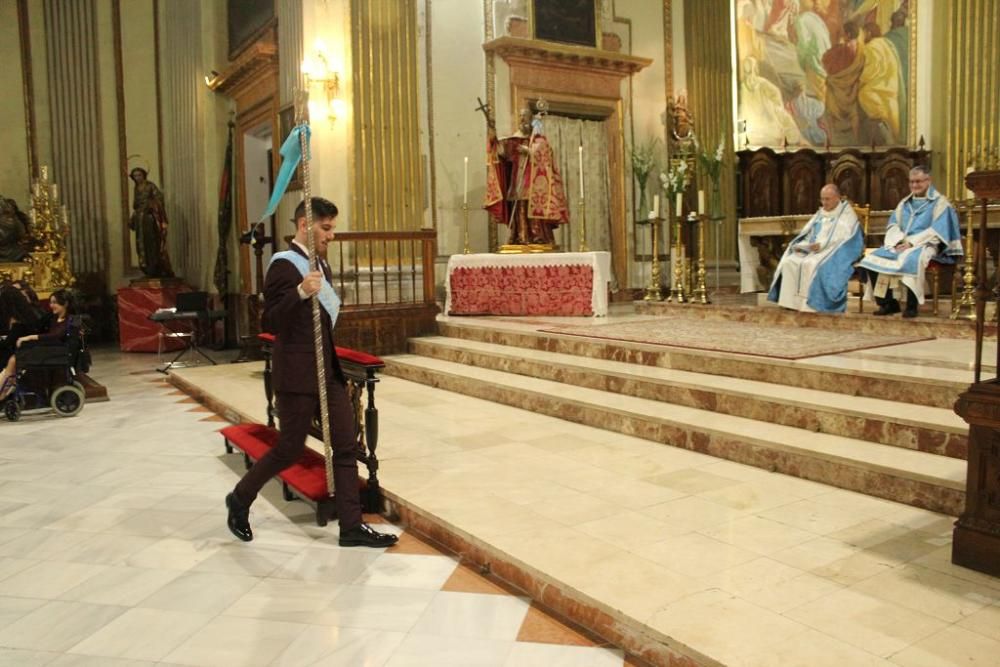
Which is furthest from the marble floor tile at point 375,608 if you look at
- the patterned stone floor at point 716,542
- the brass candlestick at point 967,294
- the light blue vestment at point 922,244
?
the brass candlestick at point 967,294

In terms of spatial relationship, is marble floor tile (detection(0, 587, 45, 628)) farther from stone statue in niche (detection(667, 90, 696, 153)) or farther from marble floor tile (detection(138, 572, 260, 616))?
stone statue in niche (detection(667, 90, 696, 153))

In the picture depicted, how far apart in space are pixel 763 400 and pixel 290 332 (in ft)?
9.33

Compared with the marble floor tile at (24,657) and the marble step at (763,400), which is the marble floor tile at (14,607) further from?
the marble step at (763,400)

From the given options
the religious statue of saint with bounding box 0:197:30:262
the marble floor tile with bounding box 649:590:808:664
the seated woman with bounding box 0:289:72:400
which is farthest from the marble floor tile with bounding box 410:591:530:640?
the religious statue of saint with bounding box 0:197:30:262

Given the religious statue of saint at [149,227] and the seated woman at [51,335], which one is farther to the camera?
the religious statue of saint at [149,227]

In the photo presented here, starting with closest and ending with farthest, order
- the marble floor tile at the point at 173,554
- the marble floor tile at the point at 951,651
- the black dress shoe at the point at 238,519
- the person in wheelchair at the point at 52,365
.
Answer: the marble floor tile at the point at 951,651 → the marble floor tile at the point at 173,554 → the black dress shoe at the point at 238,519 → the person in wheelchair at the point at 52,365

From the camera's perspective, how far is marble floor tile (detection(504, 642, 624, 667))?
2541mm

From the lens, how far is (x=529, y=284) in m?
9.00

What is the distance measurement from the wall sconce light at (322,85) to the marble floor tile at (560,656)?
7587 millimetres

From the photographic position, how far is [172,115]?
13.7 meters

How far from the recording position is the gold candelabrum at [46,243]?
1191 cm

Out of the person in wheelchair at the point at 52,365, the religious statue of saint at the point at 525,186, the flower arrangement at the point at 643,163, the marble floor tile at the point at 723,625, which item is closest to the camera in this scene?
the marble floor tile at the point at 723,625

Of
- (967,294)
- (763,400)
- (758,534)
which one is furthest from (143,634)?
(967,294)

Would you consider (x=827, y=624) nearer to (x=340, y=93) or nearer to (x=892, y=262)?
(x=892, y=262)
